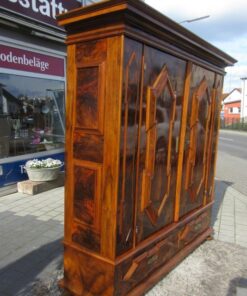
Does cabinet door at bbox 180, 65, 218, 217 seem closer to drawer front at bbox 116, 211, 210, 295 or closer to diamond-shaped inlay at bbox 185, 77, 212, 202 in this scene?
diamond-shaped inlay at bbox 185, 77, 212, 202

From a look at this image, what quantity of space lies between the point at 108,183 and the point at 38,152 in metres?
4.49

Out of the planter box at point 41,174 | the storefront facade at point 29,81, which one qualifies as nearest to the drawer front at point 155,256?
the planter box at point 41,174

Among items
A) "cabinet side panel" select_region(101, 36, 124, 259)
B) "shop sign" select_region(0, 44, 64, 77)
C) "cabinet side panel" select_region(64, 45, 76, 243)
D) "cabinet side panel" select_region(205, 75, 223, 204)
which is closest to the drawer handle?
"cabinet side panel" select_region(101, 36, 124, 259)

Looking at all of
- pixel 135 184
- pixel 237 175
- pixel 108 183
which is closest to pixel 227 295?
pixel 135 184

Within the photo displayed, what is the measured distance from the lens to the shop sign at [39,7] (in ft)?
17.3

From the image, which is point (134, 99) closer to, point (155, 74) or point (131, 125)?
point (131, 125)

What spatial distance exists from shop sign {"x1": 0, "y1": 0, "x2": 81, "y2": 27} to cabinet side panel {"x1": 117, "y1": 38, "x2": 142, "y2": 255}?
155 inches

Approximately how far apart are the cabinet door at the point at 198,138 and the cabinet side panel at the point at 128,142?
3.22 feet

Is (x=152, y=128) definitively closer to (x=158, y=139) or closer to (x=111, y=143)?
(x=158, y=139)

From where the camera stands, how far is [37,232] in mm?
3973

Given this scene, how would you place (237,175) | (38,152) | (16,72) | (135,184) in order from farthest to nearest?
(237,175), (38,152), (16,72), (135,184)

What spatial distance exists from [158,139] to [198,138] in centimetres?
92

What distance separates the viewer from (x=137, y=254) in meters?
2.58

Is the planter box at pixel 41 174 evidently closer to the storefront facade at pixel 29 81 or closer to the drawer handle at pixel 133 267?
the storefront facade at pixel 29 81
